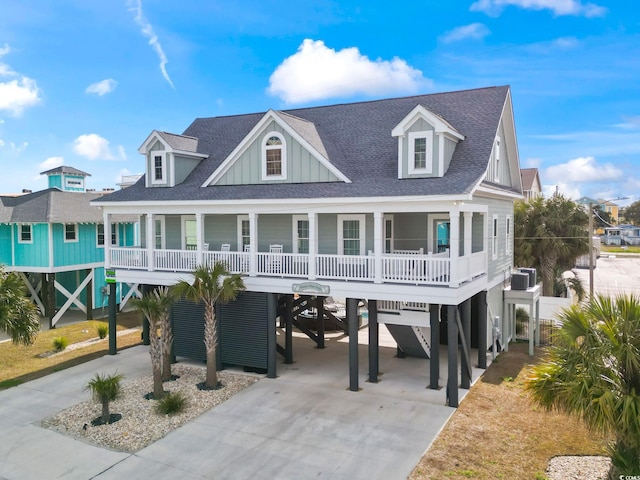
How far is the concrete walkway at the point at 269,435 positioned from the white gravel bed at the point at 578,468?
266 cm

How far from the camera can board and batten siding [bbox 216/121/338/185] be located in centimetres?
1748

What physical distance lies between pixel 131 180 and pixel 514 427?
3050 cm

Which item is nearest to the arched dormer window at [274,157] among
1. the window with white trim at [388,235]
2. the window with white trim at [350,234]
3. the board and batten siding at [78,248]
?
the window with white trim at [350,234]

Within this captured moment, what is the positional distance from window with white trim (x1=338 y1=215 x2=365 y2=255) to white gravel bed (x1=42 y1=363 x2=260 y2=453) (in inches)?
208

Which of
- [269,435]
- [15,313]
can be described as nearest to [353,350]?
[269,435]

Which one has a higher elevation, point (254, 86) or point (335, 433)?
point (254, 86)

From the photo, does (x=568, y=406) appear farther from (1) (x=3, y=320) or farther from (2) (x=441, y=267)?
(1) (x=3, y=320)

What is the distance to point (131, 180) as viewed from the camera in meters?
35.7

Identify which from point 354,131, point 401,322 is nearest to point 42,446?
point 401,322

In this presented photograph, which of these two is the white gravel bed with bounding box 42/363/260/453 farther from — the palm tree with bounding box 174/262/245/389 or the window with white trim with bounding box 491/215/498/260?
the window with white trim with bounding box 491/215/498/260

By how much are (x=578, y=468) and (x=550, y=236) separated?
1992 centimetres

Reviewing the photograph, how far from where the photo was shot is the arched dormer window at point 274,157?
17.9m

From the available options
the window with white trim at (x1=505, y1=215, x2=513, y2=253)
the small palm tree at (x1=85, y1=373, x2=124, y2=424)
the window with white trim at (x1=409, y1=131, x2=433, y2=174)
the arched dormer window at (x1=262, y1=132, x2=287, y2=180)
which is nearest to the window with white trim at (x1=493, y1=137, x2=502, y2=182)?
the window with white trim at (x1=505, y1=215, x2=513, y2=253)

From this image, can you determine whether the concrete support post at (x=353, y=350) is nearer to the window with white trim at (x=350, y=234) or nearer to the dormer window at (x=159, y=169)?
the window with white trim at (x=350, y=234)
